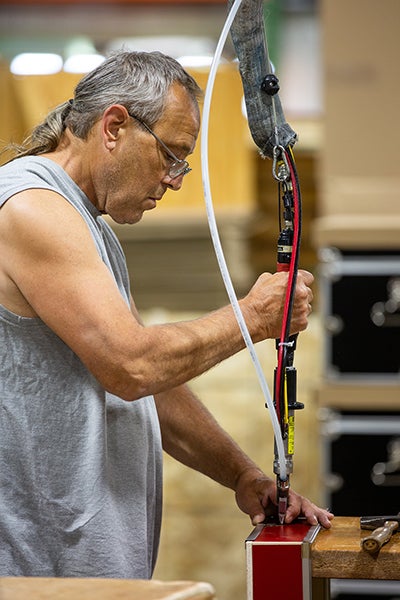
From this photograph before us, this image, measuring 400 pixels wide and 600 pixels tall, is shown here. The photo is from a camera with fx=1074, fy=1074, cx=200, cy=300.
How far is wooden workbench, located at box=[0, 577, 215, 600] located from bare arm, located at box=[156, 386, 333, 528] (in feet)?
1.67

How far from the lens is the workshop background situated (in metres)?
3.37

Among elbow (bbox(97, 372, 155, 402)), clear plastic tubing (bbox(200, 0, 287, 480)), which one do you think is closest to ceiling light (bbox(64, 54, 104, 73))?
clear plastic tubing (bbox(200, 0, 287, 480))

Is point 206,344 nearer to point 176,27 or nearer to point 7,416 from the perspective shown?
point 7,416

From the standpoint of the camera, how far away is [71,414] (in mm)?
1601

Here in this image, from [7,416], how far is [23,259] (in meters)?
0.24

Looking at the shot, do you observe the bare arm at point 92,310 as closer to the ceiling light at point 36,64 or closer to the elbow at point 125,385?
the elbow at point 125,385

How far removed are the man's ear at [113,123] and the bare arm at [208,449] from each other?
19.5 inches

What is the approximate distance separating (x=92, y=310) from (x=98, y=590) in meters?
0.43

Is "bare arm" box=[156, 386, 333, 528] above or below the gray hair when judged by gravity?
below

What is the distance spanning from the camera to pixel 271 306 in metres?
1.59

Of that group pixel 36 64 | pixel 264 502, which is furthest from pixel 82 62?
pixel 264 502

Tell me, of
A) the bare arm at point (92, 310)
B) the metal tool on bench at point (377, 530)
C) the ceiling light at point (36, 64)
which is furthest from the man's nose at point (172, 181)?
the ceiling light at point (36, 64)

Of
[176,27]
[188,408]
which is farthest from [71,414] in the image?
[176,27]

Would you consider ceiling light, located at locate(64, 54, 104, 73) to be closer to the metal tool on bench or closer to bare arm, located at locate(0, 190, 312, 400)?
bare arm, located at locate(0, 190, 312, 400)
